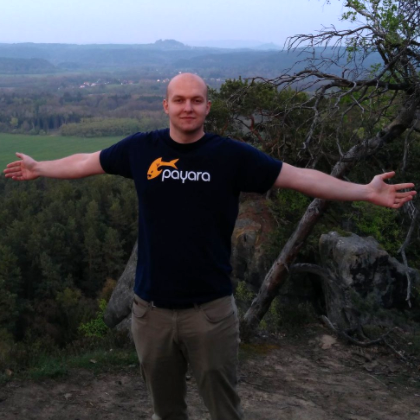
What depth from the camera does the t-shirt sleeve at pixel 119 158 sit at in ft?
10.0

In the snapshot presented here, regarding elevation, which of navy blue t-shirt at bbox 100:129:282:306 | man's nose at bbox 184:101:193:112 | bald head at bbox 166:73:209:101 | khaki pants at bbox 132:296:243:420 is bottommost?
khaki pants at bbox 132:296:243:420

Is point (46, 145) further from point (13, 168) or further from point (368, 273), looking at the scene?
point (13, 168)

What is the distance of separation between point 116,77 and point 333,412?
170088mm

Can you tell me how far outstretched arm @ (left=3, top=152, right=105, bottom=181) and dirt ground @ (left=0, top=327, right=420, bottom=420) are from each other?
218cm

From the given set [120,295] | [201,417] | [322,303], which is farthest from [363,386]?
[120,295]

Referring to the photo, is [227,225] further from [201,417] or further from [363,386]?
[363,386]

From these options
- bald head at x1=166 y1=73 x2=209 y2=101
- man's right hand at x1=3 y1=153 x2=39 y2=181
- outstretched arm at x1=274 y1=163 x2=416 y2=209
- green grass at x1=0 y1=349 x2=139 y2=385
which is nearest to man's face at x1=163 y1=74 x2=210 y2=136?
bald head at x1=166 y1=73 x2=209 y2=101

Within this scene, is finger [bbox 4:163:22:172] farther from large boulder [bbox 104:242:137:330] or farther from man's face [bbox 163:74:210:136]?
large boulder [bbox 104:242:137:330]

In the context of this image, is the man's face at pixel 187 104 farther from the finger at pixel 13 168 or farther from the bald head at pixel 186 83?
the finger at pixel 13 168

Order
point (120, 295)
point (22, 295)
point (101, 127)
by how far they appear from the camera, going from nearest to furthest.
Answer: point (120, 295), point (22, 295), point (101, 127)

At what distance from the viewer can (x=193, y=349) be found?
9.41 feet

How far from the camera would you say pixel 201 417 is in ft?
14.8

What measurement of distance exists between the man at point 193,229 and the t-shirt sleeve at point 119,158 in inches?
2.4

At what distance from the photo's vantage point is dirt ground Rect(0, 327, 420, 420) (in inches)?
180
